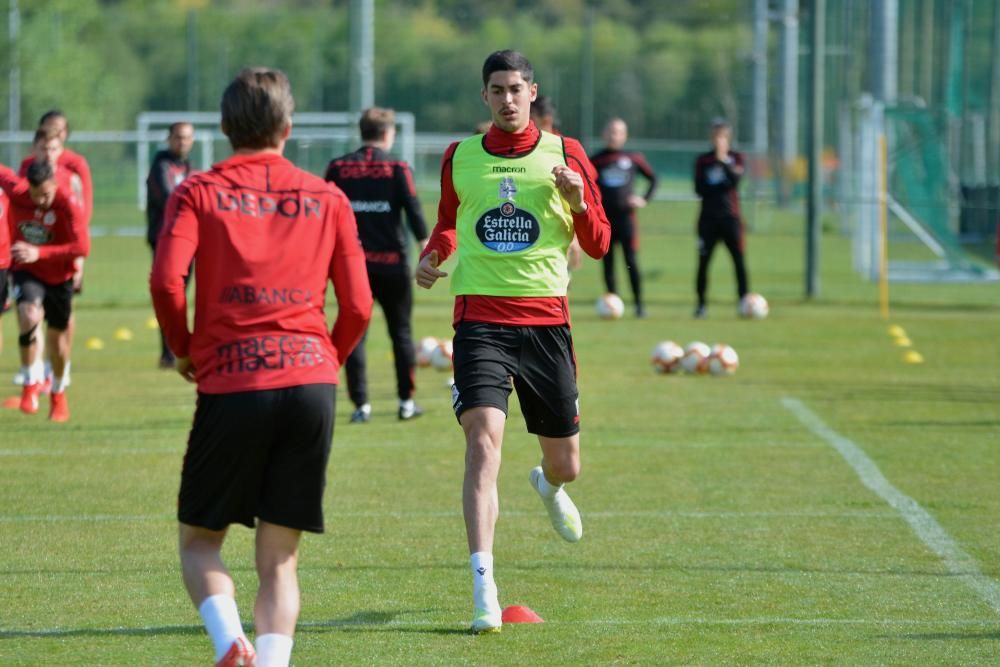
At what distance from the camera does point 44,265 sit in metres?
11.4

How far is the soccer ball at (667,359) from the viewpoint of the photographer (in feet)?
46.4

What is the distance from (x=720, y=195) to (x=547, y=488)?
1186cm

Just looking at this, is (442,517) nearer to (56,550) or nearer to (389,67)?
(56,550)

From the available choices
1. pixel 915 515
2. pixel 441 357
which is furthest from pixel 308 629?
pixel 441 357

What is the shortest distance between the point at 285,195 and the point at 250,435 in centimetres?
70

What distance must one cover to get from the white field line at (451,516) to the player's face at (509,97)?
2528 mm

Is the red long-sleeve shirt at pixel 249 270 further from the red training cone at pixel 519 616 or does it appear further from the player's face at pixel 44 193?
the player's face at pixel 44 193

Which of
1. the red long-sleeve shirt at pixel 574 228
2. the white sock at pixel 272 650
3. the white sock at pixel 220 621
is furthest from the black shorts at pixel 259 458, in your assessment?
the red long-sleeve shirt at pixel 574 228

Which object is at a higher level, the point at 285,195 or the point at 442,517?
the point at 285,195

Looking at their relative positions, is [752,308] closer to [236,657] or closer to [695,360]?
[695,360]

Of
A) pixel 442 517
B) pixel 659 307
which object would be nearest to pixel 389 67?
pixel 659 307

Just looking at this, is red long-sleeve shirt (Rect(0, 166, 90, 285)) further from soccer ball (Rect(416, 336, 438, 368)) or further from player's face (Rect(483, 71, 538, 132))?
player's face (Rect(483, 71, 538, 132))

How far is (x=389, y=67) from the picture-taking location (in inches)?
1513

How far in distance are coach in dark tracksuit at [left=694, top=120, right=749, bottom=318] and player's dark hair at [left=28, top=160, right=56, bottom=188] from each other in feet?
29.7
